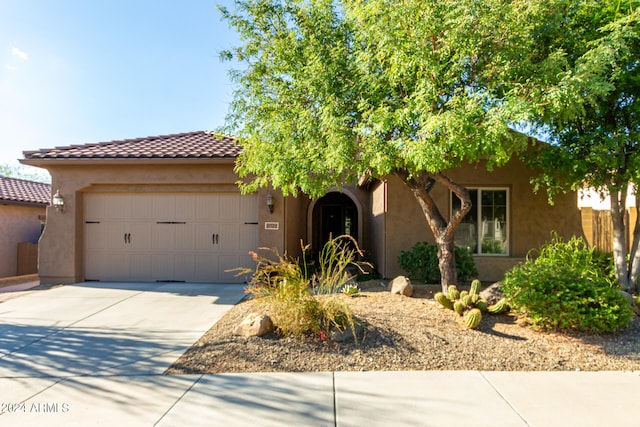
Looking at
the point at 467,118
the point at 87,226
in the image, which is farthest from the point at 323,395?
the point at 87,226

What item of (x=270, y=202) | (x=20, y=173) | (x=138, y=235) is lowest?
(x=138, y=235)

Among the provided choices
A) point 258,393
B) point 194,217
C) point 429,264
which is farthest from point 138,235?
point 429,264

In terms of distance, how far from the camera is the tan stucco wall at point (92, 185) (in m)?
9.30

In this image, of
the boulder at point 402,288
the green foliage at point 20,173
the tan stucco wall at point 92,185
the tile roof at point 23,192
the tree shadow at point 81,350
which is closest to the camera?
the tree shadow at point 81,350

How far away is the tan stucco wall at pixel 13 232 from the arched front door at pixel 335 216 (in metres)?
11.5

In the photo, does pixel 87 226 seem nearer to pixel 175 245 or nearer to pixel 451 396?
pixel 175 245

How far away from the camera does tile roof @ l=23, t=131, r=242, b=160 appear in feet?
29.8

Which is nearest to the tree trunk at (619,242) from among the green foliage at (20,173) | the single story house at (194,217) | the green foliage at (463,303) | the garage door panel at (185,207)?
the single story house at (194,217)

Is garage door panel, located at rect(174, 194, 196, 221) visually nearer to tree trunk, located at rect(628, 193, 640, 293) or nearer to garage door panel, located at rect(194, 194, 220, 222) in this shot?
garage door panel, located at rect(194, 194, 220, 222)

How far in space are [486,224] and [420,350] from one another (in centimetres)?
563

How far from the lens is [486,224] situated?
9070mm

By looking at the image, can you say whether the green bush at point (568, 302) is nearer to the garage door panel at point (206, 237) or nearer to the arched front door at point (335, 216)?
the garage door panel at point (206, 237)

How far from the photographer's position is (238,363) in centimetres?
434

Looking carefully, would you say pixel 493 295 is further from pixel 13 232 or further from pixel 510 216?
pixel 13 232
